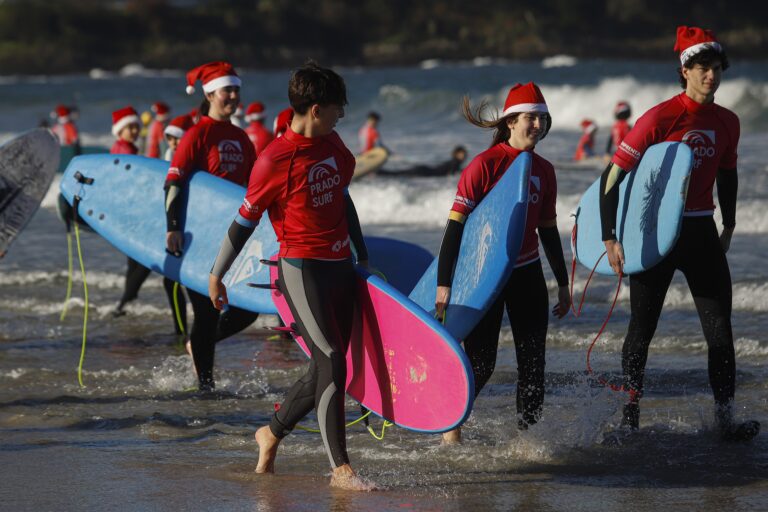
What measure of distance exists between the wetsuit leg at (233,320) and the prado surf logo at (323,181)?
2.21 meters

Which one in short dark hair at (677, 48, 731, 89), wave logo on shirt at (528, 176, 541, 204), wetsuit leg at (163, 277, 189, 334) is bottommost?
wetsuit leg at (163, 277, 189, 334)

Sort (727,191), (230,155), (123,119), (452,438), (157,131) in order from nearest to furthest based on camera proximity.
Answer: (452,438) < (727,191) < (230,155) < (123,119) < (157,131)

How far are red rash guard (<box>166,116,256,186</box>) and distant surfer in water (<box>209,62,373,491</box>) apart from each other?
180 cm

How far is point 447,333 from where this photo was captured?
4.46m

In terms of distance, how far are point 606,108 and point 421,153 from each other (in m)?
12.6

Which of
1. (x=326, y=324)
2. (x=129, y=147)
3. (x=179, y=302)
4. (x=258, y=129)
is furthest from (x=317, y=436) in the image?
(x=258, y=129)

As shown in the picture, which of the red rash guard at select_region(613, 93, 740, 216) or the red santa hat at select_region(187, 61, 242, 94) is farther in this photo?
the red santa hat at select_region(187, 61, 242, 94)

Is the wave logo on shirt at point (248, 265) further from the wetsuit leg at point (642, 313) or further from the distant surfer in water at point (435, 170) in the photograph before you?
the distant surfer in water at point (435, 170)

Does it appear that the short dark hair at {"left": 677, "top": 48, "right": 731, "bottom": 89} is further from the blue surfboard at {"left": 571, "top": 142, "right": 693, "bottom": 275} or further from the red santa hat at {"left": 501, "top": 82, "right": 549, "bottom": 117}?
the red santa hat at {"left": 501, "top": 82, "right": 549, "bottom": 117}

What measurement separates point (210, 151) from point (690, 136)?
2502 millimetres

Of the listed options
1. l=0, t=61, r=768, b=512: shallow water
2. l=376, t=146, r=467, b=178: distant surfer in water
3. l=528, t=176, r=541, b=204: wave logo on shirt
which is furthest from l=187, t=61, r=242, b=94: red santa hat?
l=376, t=146, r=467, b=178: distant surfer in water

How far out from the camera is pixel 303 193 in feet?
14.6

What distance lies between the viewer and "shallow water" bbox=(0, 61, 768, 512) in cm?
456

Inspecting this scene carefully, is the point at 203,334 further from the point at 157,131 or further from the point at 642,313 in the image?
the point at 157,131
